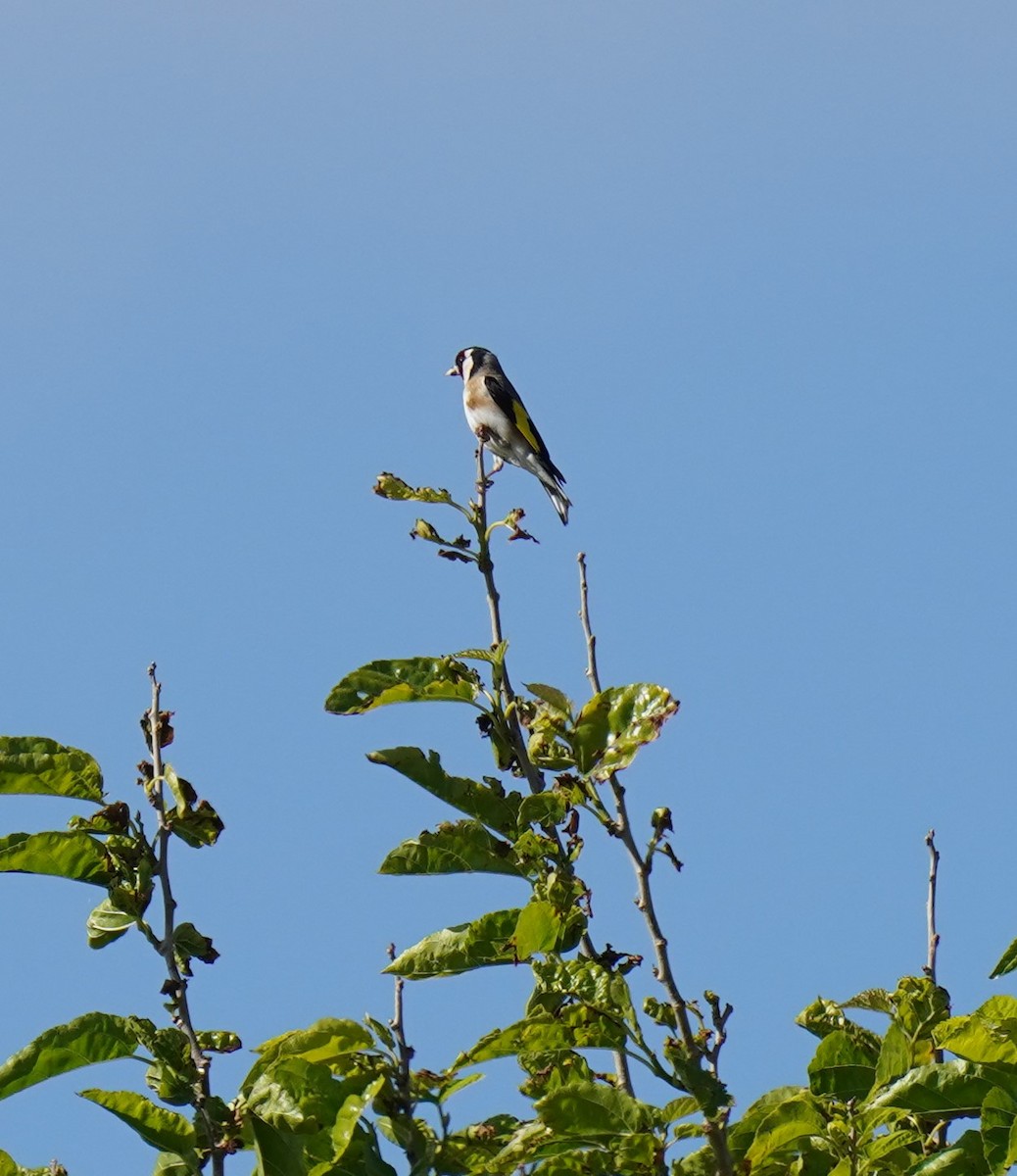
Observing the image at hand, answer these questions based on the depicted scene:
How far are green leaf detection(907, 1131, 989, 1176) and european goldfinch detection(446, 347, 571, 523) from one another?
408 inches

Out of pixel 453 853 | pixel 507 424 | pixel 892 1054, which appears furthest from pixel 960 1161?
pixel 507 424

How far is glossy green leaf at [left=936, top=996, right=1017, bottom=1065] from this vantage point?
3.49 meters

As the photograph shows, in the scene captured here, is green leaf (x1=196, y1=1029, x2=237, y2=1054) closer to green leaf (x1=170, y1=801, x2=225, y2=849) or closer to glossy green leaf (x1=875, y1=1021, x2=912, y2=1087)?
green leaf (x1=170, y1=801, x2=225, y2=849)

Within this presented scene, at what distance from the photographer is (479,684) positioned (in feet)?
13.5

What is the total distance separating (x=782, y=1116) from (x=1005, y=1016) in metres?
0.59

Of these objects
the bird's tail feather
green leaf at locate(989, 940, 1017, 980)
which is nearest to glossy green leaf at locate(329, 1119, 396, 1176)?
green leaf at locate(989, 940, 1017, 980)

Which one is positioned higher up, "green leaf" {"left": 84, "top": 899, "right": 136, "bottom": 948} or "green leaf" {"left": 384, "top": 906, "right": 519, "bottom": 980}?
"green leaf" {"left": 84, "top": 899, "right": 136, "bottom": 948}

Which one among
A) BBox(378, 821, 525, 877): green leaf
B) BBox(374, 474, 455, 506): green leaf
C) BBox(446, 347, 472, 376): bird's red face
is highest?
BBox(446, 347, 472, 376): bird's red face

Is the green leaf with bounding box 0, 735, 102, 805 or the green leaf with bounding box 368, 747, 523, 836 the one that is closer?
the green leaf with bounding box 0, 735, 102, 805

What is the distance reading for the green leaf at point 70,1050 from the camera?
3.60 meters

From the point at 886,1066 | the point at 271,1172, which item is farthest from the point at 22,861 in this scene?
the point at 886,1066

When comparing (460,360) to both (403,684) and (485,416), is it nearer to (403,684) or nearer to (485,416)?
(485,416)

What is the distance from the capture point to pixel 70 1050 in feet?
11.8

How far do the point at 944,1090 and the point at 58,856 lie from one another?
2.21 metres
